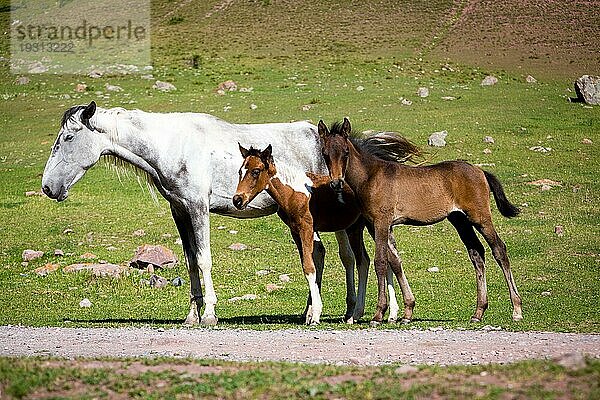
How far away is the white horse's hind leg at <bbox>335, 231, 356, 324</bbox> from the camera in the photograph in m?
13.9

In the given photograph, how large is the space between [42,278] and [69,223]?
4969 millimetres

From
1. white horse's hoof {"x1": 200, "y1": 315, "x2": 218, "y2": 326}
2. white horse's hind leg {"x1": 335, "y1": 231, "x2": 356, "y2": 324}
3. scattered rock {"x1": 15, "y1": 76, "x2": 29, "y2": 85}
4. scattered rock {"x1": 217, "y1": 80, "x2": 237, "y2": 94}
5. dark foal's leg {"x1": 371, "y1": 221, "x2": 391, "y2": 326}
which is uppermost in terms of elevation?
dark foal's leg {"x1": 371, "y1": 221, "x2": 391, "y2": 326}

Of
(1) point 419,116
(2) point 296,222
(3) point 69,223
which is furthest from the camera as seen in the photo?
(1) point 419,116

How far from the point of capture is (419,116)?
3384 centimetres

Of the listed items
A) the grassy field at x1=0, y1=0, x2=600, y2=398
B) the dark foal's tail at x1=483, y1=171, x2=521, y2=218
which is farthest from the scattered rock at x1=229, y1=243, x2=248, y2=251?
the dark foal's tail at x1=483, y1=171, x2=521, y2=218

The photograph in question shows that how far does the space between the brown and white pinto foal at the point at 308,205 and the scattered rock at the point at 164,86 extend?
91.0ft

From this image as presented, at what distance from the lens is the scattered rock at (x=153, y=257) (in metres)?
19.5

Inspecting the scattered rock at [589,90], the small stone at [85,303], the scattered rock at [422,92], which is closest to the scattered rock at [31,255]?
the small stone at [85,303]

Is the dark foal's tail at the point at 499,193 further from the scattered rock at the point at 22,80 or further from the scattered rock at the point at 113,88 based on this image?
the scattered rock at the point at 22,80

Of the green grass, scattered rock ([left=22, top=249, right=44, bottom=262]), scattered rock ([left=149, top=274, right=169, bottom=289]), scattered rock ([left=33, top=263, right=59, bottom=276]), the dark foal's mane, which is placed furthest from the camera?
scattered rock ([left=22, top=249, right=44, bottom=262])

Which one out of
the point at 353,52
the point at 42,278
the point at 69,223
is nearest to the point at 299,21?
the point at 353,52

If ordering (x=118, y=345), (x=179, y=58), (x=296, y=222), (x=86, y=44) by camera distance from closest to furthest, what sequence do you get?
(x=118, y=345) < (x=296, y=222) < (x=179, y=58) < (x=86, y=44)

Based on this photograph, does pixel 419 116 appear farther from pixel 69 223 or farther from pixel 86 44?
pixel 86 44

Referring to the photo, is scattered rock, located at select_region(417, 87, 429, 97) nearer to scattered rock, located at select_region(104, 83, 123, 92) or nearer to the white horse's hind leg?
scattered rock, located at select_region(104, 83, 123, 92)
